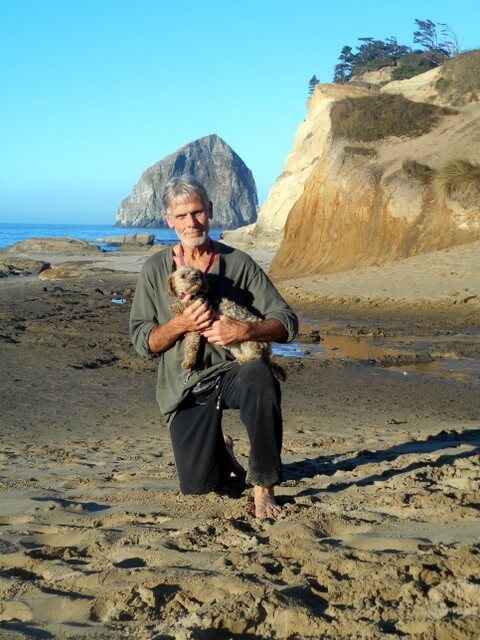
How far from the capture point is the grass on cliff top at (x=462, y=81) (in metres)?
29.7

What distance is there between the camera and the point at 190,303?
4.59 metres

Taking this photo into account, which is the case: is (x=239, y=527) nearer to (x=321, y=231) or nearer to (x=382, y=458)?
(x=382, y=458)

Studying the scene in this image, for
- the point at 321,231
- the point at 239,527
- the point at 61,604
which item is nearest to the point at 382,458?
the point at 239,527

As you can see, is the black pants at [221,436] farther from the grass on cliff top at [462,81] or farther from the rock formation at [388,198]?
the grass on cliff top at [462,81]

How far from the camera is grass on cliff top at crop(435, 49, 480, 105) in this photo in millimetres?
29734

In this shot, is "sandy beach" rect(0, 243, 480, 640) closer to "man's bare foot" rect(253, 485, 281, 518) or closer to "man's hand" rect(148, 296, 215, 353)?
"man's bare foot" rect(253, 485, 281, 518)

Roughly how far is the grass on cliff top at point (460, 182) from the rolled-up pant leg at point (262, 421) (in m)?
17.6

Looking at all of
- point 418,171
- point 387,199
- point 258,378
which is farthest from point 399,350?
point 418,171

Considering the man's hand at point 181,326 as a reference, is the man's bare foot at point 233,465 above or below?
below

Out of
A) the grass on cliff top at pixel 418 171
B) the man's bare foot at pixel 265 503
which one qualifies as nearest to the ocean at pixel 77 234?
the grass on cliff top at pixel 418 171

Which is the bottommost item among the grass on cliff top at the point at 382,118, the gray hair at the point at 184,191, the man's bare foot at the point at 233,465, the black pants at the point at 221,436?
the man's bare foot at the point at 233,465

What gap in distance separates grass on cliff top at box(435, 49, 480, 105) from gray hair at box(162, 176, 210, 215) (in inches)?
1044

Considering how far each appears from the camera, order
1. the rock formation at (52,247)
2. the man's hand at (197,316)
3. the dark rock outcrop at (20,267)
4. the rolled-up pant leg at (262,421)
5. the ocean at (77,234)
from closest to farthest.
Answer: the rolled-up pant leg at (262,421) < the man's hand at (197,316) < the dark rock outcrop at (20,267) < the rock formation at (52,247) < the ocean at (77,234)

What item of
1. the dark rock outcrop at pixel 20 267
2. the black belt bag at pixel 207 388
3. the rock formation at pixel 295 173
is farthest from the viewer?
the rock formation at pixel 295 173
